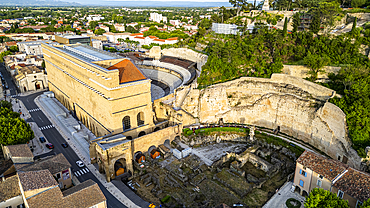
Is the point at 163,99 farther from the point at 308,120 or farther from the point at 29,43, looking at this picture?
the point at 29,43

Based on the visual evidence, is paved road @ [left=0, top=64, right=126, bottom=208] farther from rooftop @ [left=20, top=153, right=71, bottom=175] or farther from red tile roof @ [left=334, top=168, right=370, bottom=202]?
red tile roof @ [left=334, top=168, right=370, bottom=202]

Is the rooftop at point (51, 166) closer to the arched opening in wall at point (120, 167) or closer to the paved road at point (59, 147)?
the paved road at point (59, 147)

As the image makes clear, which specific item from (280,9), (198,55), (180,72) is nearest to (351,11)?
(280,9)

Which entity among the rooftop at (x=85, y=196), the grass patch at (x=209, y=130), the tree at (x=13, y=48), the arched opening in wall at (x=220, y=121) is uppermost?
the tree at (x=13, y=48)

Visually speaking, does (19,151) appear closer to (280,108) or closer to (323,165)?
(323,165)

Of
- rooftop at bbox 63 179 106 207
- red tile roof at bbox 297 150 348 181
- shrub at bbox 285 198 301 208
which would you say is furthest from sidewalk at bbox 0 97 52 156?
red tile roof at bbox 297 150 348 181

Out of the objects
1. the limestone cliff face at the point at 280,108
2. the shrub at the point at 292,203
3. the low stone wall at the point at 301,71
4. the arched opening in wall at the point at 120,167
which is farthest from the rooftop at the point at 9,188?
the low stone wall at the point at 301,71
